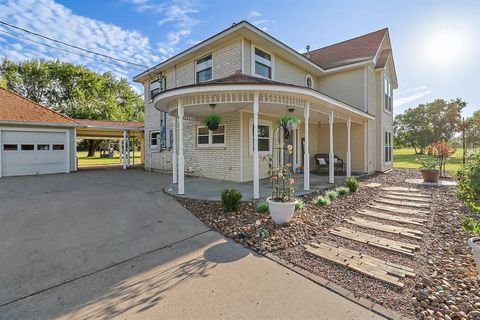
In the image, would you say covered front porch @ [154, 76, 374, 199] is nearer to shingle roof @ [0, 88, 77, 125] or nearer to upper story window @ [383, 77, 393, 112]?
upper story window @ [383, 77, 393, 112]

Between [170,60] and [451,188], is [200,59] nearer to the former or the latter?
[170,60]

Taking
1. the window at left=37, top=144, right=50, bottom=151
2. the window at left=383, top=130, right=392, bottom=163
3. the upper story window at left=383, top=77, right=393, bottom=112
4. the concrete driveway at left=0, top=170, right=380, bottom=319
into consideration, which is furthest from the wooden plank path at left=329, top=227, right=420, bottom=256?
the window at left=37, top=144, right=50, bottom=151

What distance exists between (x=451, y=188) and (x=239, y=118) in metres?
8.50

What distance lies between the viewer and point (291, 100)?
7480 mm

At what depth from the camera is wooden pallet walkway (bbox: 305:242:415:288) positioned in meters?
3.06

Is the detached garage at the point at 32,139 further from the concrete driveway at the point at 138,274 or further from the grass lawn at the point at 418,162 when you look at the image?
the grass lawn at the point at 418,162

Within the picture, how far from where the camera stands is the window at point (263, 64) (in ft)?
32.7

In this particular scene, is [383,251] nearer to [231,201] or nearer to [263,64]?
[231,201]

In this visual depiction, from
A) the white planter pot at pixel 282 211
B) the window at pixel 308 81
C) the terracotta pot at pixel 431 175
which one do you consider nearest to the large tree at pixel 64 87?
the window at pixel 308 81

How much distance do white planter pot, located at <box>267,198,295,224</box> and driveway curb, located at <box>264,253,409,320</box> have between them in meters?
1.23

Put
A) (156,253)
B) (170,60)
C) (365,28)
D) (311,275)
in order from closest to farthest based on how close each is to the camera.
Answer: (311,275) → (156,253) → (170,60) → (365,28)

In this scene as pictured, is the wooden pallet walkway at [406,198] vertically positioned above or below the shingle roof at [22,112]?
below

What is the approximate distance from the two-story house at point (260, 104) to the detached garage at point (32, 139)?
4571 mm

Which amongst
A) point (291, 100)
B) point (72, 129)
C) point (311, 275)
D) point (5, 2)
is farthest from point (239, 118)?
point (72, 129)
